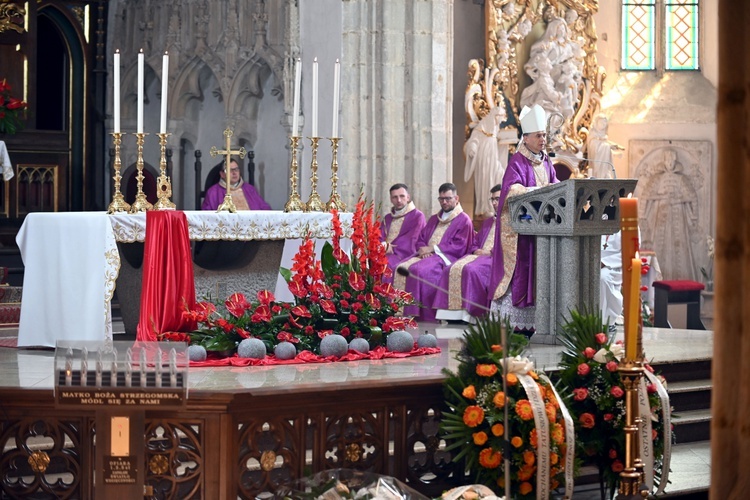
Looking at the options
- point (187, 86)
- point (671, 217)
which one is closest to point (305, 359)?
point (187, 86)

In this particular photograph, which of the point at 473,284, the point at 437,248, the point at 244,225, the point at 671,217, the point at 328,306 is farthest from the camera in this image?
the point at 671,217

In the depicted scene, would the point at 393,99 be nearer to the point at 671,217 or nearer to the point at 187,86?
the point at 187,86

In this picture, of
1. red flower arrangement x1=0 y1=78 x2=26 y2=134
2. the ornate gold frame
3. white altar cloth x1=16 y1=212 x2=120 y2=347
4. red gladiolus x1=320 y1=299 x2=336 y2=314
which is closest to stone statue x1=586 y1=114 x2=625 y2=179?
the ornate gold frame

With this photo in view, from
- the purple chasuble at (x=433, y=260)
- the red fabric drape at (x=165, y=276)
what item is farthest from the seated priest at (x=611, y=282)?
the red fabric drape at (x=165, y=276)

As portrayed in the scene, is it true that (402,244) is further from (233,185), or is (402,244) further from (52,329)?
(52,329)

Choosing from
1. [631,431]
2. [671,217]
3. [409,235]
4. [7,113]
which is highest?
[7,113]

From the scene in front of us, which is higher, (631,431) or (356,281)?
(356,281)

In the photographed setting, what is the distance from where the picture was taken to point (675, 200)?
1382 centimetres

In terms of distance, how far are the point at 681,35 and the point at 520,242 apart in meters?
7.18

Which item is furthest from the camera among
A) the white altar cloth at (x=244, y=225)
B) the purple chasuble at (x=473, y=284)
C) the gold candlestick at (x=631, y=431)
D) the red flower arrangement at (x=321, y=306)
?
the purple chasuble at (x=473, y=284)

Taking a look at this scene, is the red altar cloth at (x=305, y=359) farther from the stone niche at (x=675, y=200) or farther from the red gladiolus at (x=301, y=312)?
the stone niche at (x=675, y=200)

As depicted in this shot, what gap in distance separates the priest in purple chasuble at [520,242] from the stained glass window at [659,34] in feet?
20.2

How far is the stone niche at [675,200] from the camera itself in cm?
1374

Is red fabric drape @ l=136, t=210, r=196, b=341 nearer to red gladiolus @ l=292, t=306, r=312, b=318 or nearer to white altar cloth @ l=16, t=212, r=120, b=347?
white altar cloth @ l=16, t=212, r=120, b=347
